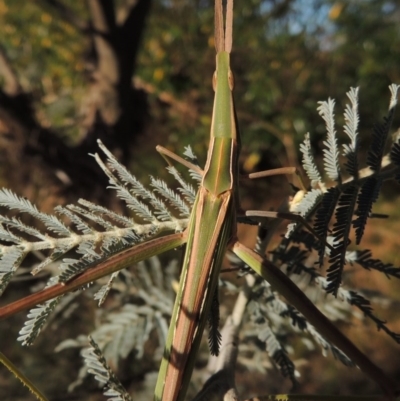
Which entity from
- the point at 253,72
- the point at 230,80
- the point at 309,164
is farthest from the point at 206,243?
the point at 253,72

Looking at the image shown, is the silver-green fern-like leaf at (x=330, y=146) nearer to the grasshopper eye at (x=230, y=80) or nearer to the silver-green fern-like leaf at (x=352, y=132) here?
the silver-green fern-like leaf at (x=352, y=132)

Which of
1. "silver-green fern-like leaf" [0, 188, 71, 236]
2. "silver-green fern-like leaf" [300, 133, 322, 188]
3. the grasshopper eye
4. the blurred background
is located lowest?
"silver-green fern-like leaf" [0, 188, 71, 236]

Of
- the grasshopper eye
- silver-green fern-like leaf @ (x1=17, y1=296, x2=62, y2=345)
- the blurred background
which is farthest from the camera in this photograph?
the blurred background

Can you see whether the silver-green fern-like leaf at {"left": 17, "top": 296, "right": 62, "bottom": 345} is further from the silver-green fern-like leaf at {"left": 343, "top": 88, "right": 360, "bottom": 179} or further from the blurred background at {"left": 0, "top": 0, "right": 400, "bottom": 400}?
the blurred background at {"left": 0, "top": 0, "right": 400, "bottom": 400}

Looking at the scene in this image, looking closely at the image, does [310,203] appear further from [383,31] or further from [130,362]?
[383,31]

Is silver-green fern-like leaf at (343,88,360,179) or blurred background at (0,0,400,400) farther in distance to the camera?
blurred background at (0,0,400,400)

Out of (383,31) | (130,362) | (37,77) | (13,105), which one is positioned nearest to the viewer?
(130,362)

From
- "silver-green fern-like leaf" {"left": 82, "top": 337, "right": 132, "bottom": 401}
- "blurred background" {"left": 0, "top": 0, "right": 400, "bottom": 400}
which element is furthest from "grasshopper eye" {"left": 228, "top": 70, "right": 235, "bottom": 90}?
"blurred background" {"left": 0, "top": 0, "right": 400, "bottom": 400}

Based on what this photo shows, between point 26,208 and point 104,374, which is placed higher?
point 26,208

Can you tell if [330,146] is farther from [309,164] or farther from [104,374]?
[104,374]

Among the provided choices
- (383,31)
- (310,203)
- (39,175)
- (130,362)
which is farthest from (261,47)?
(310,203)

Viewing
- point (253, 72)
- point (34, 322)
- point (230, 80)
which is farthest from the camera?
point (253, 72)
